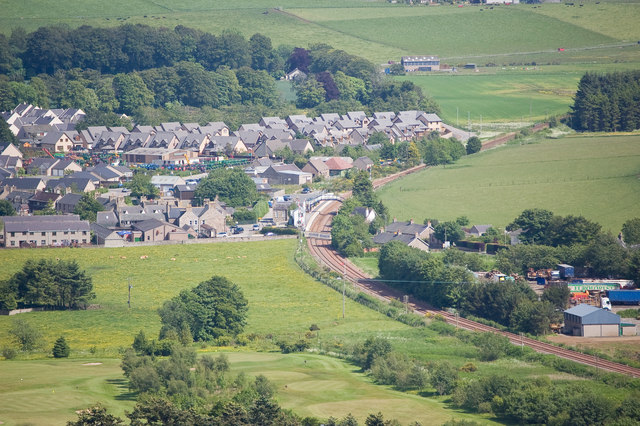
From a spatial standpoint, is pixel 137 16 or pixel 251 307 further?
pixel 137 16

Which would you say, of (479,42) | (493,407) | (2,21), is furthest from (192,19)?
(493,407)

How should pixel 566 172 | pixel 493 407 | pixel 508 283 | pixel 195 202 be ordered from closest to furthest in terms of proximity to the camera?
pixel 493 407 → pixel 508 283 → pixel 195 202 → pixel 566 172

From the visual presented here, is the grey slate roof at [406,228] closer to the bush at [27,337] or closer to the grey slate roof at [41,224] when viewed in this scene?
the grey slate roof at [41,224]

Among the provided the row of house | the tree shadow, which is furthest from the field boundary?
the tree shadow

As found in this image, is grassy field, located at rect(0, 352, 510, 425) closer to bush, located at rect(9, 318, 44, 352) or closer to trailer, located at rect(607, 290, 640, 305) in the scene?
bush, located at rect(9, 318, 44, 352)

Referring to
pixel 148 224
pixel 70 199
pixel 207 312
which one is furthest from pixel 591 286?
pixel 70 199

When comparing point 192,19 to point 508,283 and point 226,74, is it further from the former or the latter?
point 508,283

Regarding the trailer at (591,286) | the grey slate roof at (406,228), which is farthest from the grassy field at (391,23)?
the trailer at (591,286)
